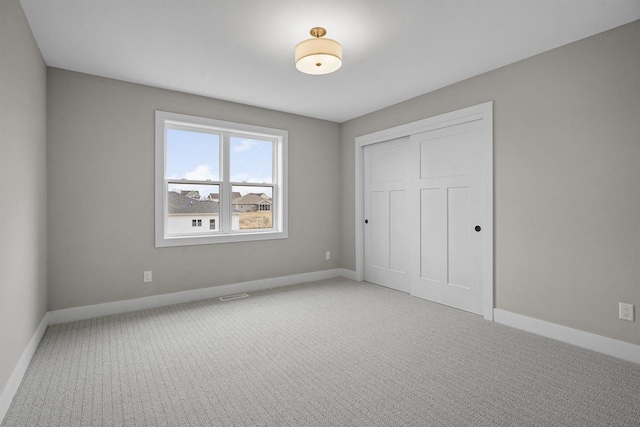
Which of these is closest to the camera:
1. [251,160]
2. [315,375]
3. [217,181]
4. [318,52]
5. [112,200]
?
[315,375]

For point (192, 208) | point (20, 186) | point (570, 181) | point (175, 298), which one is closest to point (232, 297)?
point (175, 298)

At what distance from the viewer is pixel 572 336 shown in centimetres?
280

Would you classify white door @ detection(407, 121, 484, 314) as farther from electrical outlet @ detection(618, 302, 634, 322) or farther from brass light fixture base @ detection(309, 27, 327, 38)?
brass light fixture base @ detection(309, 27, 327, 38)

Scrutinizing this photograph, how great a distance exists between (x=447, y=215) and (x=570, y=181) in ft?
4.11

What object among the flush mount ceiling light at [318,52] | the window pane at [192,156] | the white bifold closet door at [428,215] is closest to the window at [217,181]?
the window pane at [192,156]

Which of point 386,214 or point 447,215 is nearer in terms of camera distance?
Answer: point 447,215

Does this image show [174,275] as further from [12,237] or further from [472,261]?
[472,261]

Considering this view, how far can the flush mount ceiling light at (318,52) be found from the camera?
8.09ft

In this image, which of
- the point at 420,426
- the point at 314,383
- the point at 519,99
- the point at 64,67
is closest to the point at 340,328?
the point at 314,383

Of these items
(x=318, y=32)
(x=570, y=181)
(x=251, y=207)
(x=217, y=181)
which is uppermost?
(x=318, y=32)

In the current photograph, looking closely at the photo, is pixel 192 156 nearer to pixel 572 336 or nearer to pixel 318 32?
pixel 318 32

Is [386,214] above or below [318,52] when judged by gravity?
below

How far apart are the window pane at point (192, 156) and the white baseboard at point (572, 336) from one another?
3673 millimetres

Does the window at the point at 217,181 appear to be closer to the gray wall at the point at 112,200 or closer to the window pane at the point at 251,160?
the window pane at the point at 251,160
